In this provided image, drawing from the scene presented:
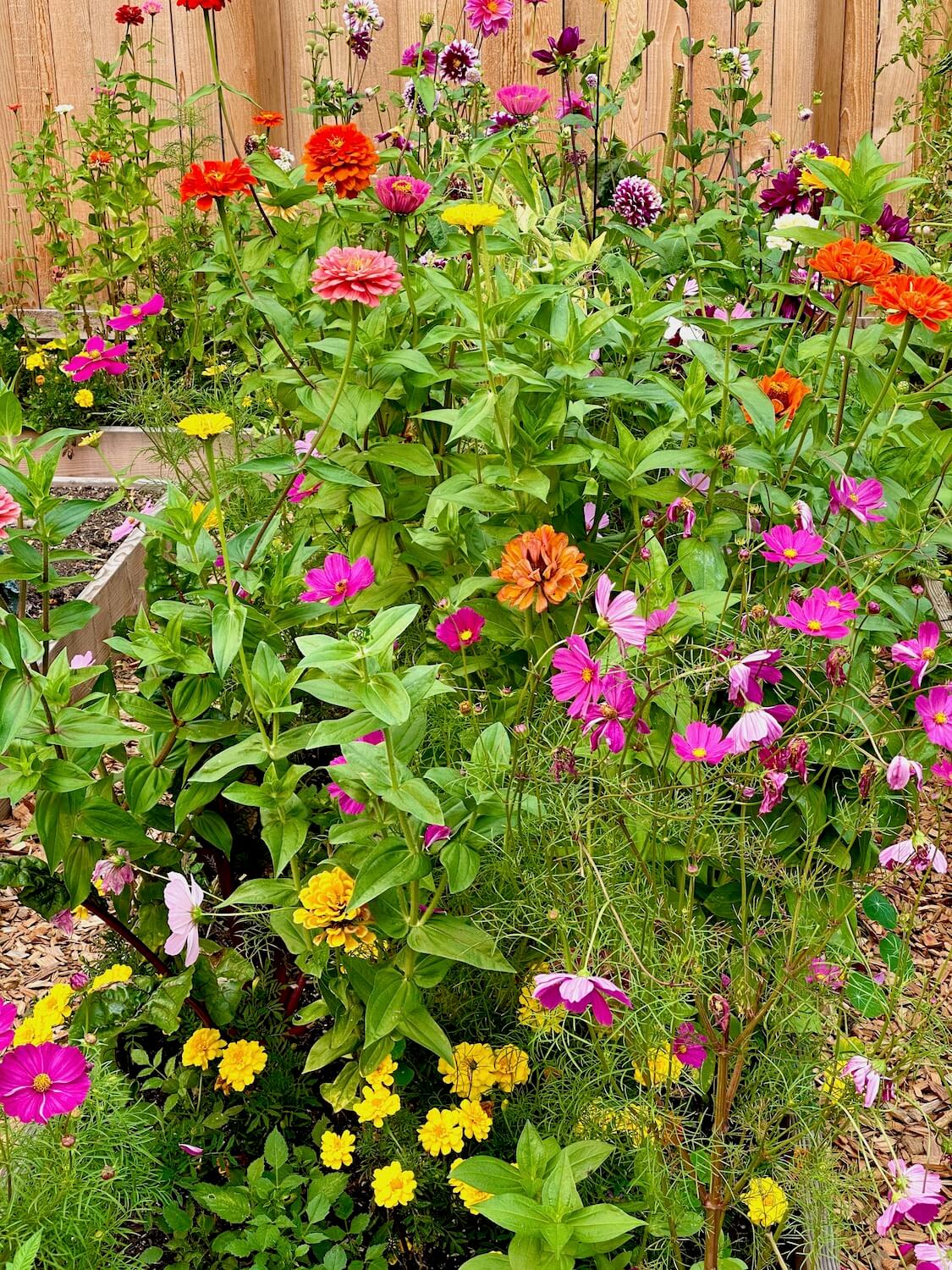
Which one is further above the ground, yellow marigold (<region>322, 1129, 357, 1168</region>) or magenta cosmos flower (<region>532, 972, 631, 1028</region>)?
magenta cosmos flower (<region>532, 972, 631, 1028</region>)

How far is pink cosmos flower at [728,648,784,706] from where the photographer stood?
111cm

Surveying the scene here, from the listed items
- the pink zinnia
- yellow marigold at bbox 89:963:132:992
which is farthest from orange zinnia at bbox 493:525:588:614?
yellow marigold at bbox 89:963:132:992

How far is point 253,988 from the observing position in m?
1.71

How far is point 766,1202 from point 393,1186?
17.0 inches

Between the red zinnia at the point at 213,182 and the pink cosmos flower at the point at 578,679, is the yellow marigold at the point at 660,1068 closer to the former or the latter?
the pink cosmos flower at the point at 578,679

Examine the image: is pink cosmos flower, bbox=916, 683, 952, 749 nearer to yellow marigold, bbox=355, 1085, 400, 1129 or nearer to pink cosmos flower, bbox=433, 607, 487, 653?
pink cosmos flower, bbox=433, 607, 487, 653

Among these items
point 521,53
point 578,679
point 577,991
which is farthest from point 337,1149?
point 521,53

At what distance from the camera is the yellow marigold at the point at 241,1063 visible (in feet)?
4.85

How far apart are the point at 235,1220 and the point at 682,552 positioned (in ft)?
3.29

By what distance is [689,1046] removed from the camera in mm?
1324

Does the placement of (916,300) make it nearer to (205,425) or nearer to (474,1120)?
(205,425)

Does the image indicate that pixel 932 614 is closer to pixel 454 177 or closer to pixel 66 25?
pixel 454 177

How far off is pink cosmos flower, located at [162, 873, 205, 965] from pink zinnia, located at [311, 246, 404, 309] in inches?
27.5

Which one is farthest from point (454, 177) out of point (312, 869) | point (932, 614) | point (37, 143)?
point (37, 143)
